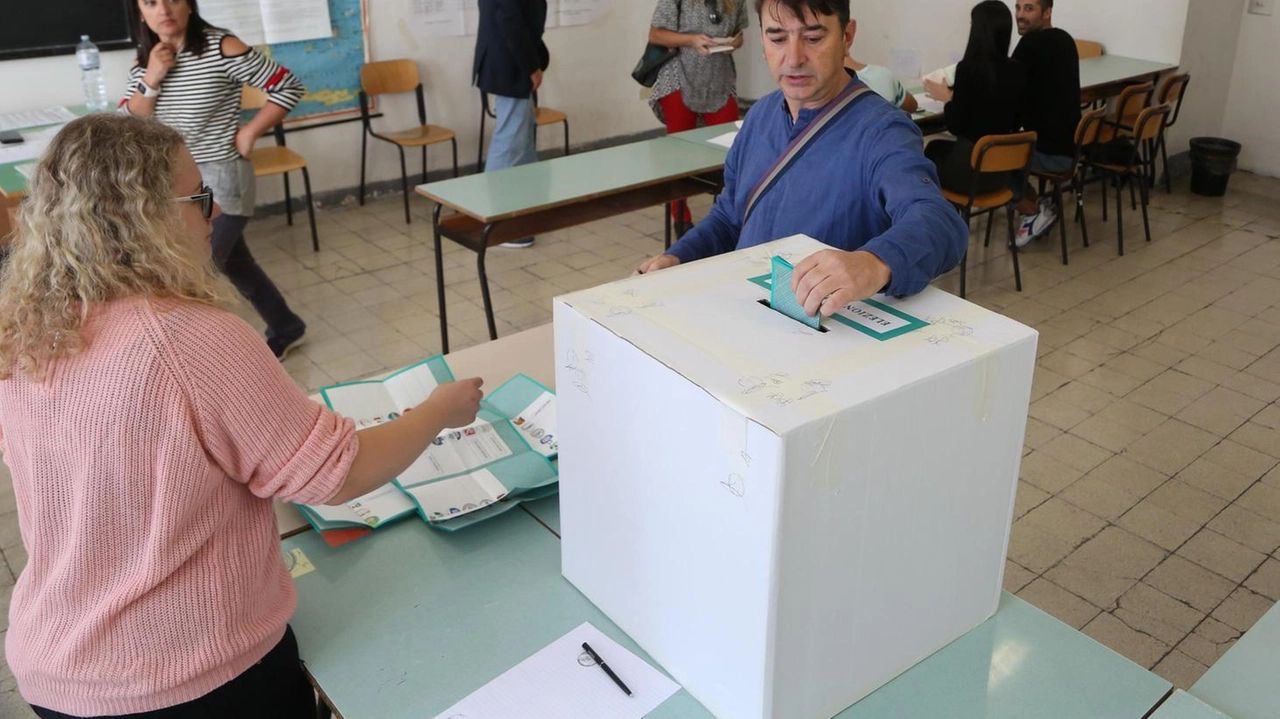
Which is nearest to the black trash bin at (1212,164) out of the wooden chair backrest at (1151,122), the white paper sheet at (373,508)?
the wooden chair backrest at (1151,122)

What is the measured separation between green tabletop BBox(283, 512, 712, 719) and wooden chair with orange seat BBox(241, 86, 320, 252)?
11.9 ft

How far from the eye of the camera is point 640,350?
1057 millimetres

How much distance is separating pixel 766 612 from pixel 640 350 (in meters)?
0.29

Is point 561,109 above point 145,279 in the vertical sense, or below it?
below

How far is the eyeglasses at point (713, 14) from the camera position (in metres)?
4.70

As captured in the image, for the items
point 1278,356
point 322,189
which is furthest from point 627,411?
point 322,189

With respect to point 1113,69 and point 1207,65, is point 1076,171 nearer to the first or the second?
point 1113,69

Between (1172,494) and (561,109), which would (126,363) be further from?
(561,109)

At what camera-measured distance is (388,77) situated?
5641 mm

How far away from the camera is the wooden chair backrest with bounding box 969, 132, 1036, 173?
403 cm

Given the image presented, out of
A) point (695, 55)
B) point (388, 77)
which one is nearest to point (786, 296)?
point (695, 55)

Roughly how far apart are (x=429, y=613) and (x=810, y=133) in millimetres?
939

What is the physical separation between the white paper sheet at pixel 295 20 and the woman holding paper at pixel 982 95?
10.5 feet

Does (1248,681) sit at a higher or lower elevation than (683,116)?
lower
